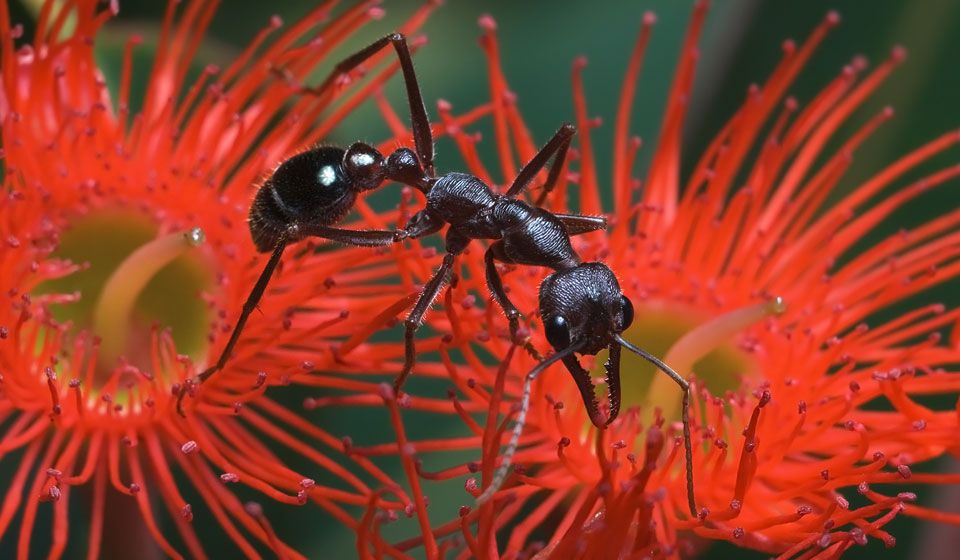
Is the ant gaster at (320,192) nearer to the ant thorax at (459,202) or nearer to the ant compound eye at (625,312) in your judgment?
the ant thorax at (459,202)

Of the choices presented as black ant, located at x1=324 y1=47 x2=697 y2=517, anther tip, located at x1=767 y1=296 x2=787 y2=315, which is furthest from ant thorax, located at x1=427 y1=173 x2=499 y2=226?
anther tip, located at x1=767 y1=296 x2=787 y2=315

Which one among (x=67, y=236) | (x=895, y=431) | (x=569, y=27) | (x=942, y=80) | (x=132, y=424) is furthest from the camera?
(x=569, y=27)

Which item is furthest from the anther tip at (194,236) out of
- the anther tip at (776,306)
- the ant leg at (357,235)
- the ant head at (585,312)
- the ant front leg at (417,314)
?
the anther tip at (776,306)

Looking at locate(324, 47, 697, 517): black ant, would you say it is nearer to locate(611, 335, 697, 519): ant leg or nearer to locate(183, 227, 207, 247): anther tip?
locate(611, 335, 697, 519): ant leg

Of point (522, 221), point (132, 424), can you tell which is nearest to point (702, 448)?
point (522, 221)

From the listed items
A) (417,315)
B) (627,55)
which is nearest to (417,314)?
(417,315)

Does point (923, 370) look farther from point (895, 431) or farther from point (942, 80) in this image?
point (942, 80)
